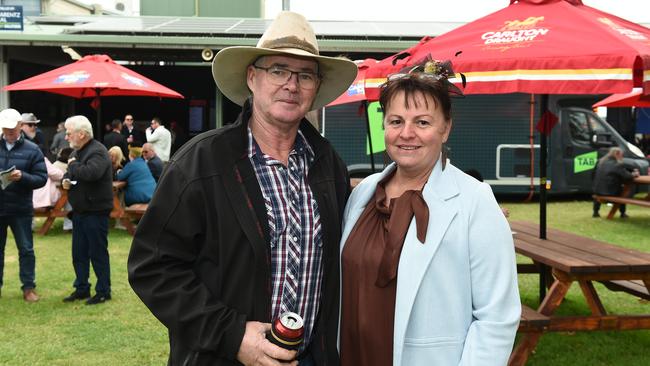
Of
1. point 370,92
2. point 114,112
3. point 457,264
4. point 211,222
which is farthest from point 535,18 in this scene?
point 114,112

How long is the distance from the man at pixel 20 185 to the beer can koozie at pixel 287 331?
5.13 meters

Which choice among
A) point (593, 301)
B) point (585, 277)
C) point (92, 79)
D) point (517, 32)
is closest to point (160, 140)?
point (92, 79)

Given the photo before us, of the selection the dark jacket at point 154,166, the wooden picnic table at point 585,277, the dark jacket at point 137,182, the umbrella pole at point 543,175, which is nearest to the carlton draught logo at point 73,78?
the dark jacket at point 137,182

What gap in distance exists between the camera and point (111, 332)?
5.61 meters

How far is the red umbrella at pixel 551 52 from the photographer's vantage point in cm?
389

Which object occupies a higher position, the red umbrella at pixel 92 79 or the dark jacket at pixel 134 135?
the red umbrella at pixel 92 79

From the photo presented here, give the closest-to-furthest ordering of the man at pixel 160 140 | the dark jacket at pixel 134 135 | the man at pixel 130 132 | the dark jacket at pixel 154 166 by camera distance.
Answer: the dark jacket at pixel 154 166
the man at pixel 160 140
the man at pixel 130 132
the dark jacket at pixel 134 135

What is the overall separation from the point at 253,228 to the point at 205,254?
178 millimetres

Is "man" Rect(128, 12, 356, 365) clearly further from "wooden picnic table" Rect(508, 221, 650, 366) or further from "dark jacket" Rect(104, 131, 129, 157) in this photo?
"dark jacket" Rect(104, 131, 129, 157)

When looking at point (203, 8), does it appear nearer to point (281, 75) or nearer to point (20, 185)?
point (20, 185)

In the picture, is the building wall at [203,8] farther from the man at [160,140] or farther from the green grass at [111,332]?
the green grass at [111,332]

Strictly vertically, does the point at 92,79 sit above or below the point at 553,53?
above

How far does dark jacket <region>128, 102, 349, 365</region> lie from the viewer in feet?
6.60

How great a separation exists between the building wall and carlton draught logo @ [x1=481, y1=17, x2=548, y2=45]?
18.7 m
